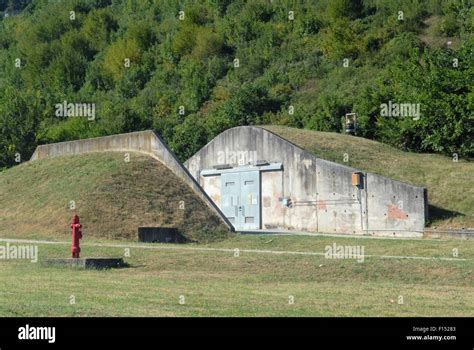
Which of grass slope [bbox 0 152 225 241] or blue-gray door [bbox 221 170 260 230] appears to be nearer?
grass slope [bbox 0 152 225 241]

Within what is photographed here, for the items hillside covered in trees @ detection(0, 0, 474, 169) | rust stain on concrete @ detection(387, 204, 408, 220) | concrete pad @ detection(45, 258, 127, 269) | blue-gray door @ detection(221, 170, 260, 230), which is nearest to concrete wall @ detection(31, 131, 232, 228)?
blue-gray door @ detection(221, 170, 260, 230)

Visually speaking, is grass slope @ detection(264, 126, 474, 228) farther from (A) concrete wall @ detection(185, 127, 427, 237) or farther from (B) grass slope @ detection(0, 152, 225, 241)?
(B) grass slope @ detection(0, 152, 225, 241)

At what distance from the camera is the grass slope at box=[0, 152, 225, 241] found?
37.7m

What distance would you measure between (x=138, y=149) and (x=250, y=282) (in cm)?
2274

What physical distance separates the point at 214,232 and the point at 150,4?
8829 cm

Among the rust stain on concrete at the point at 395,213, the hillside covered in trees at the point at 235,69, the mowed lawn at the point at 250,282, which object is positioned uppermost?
the hillside covered in trees at the point at 235,69

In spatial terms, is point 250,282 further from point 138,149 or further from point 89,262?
point 138,149

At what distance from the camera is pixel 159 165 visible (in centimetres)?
4406

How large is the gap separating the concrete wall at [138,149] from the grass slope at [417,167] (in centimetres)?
857

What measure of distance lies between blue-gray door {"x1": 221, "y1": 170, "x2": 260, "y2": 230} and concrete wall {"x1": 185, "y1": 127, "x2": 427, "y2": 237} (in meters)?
0.44

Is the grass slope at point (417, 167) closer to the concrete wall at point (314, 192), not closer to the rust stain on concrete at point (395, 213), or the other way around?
the rust stain on concrete at point (395, 213)

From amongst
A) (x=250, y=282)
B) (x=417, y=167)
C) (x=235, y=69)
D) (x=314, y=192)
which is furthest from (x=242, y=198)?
(x=235, y=69)

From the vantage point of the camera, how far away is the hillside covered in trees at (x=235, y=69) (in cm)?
5659

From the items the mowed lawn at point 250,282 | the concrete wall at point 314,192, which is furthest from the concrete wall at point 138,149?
the mowed lawn at point 250,282
